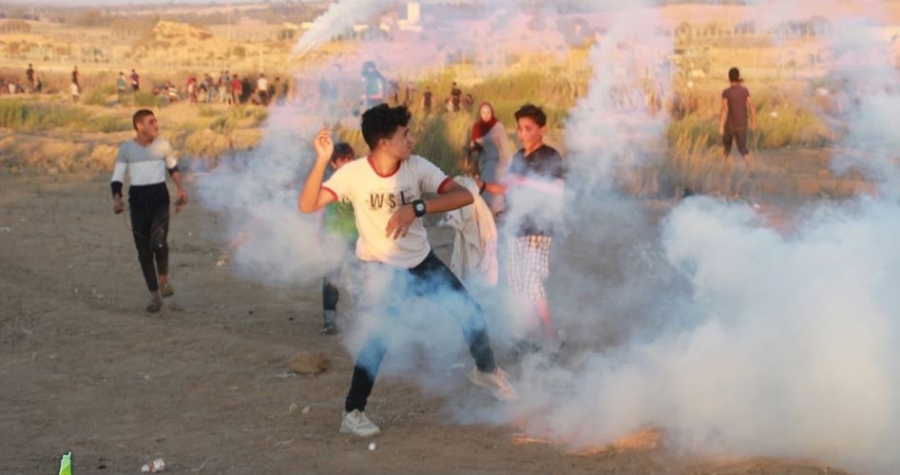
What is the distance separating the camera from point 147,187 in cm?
976

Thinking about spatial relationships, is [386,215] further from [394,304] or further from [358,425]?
[358,425]

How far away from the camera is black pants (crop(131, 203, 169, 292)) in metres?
9.79

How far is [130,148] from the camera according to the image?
31.7 feet

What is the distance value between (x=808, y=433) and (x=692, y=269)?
6.54 feet

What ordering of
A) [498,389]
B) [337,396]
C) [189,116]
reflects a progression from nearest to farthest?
[498,389], [337,396], [189,116]

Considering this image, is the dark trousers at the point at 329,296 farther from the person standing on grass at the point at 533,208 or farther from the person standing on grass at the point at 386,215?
the person standing on grass at the point at 386,215

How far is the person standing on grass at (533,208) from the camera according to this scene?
25.2 ft

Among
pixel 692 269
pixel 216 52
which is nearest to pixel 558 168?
pixel 692 269

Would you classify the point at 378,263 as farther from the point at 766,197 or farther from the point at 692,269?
the point at 766,197

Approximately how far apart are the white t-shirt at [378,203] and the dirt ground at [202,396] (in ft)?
3.32

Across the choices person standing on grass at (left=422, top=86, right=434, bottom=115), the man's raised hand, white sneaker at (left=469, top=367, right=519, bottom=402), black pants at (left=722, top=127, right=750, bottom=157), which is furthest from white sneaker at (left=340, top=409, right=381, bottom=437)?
person standing on grass at (left=422, top=86, right=434, bottom=115)

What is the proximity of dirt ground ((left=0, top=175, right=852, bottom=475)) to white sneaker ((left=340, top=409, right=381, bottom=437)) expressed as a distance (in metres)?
0.06

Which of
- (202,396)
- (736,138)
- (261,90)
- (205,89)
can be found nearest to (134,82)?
(205,89)

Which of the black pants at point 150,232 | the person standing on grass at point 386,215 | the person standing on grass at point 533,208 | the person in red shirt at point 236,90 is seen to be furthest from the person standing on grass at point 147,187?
the person in red shirt at point 236,90
